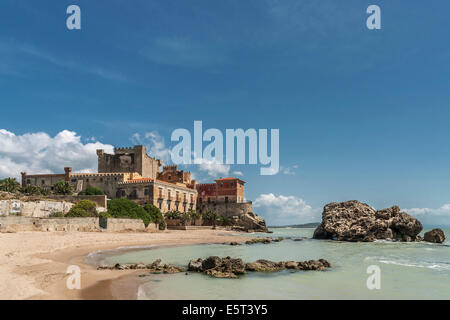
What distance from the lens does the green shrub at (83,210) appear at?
32719 mm

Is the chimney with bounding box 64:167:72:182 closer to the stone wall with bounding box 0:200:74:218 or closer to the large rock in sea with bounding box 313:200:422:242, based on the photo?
the stone wall with bounding box 0:200:74:218

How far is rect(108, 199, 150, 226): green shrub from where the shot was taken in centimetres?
3975

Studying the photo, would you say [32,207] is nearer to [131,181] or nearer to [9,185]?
[9,185]

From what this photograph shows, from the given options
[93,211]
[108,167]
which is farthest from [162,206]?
[93,211]

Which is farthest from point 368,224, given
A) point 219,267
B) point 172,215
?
point 219,267

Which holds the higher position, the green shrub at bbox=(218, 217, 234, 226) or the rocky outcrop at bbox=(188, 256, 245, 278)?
the rocky outcrop at bbox=(188, 256, 245, 278)

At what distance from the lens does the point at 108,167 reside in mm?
68938

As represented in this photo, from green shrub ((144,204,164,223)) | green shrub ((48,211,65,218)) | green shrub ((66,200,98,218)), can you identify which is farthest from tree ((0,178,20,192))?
green shrub ((48,211,65,218))

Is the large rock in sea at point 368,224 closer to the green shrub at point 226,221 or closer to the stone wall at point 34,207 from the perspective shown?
the green shrub at point 226,221

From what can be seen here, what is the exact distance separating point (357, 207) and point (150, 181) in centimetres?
3459

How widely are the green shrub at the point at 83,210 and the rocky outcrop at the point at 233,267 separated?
71.7 feet

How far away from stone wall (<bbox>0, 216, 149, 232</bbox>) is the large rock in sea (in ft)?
92.7
